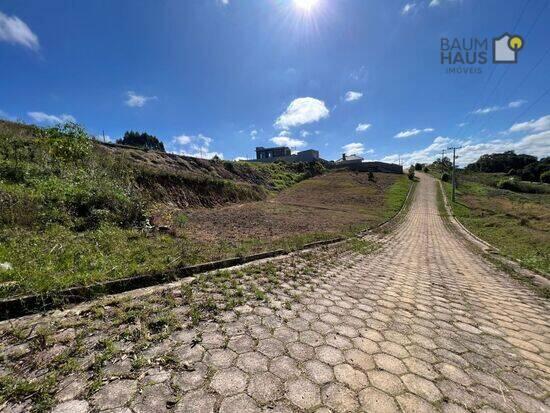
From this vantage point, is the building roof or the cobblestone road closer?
the cobblestone road

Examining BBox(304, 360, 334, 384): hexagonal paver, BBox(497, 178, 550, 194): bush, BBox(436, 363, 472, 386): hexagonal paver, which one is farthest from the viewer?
BBox(497, 178, 550, 194): bush

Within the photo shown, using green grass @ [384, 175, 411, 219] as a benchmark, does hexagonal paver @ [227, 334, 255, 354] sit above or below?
above

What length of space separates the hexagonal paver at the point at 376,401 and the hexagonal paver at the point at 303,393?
13.3 inches

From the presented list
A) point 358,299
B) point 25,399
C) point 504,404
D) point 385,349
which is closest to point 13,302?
point 25,399

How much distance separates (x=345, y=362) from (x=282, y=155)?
96.2 metres

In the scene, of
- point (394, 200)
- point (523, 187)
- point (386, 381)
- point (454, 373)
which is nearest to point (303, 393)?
point (386, 381)

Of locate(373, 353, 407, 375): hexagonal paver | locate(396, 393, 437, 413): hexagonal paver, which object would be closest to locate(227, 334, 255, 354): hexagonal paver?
locate(373, 353, 407, 375): hexagonal paver

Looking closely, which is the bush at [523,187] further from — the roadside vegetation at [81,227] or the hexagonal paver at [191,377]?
the hexagonal paver at [191,377]

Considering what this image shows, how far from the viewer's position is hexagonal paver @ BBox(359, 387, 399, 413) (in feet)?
6.16

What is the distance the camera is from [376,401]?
1.95m

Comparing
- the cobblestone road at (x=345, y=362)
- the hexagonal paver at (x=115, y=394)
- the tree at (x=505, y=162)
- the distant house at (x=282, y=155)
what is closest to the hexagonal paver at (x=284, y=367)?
the cobblestone road at (x=345, y=362)

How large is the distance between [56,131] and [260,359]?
1091 cm

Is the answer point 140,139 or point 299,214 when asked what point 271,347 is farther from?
point 140,139

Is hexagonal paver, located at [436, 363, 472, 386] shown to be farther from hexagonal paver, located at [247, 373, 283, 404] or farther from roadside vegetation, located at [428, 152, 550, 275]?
roadside vegetation, located at [428, 152, 550, 275]
